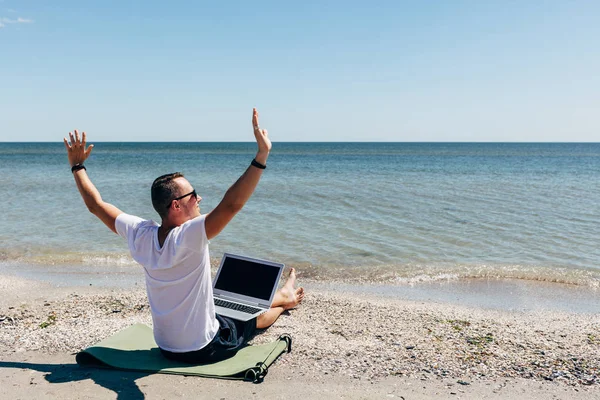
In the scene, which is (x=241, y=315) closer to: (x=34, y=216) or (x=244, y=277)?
(x=244, y=277)

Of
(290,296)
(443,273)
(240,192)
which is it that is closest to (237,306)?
(290,296)

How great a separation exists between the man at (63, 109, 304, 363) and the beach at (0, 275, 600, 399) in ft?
1.23

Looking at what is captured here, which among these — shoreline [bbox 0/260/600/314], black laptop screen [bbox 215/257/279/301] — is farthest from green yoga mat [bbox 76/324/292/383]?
shoreline [bbox 0/260/600/314]

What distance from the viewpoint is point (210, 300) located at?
4.47 m

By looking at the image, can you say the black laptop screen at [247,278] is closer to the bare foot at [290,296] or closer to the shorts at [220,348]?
the bare foot at [290,296]

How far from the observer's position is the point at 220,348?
4688mm

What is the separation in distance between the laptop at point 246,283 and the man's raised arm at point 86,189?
80.2 inches

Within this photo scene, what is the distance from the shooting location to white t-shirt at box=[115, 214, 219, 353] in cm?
391

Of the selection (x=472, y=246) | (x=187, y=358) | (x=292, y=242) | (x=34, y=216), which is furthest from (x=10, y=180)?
(x=187, y=358)

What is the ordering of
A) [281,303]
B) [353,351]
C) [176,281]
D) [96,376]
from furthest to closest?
[281,303]
[353,351]
[96,376]
[176,281]

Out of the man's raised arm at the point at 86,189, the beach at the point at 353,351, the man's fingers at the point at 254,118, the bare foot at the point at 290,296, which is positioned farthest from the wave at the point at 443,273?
the man's fingers at the point at 254,118

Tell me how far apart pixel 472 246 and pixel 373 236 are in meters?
2.31

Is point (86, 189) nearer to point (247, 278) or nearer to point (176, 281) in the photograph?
point (176, 281)

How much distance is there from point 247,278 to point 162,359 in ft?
5.82
